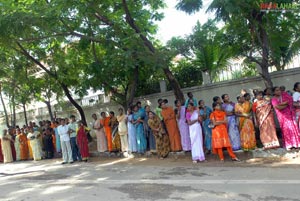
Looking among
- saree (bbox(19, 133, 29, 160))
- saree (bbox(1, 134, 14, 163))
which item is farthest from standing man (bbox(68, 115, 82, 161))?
saree (bbox(1, 134, 14, 163))

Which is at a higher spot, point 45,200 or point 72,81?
point 72,81

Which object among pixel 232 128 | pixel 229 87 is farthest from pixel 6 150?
pixel 232 128

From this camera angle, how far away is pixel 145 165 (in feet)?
33.9

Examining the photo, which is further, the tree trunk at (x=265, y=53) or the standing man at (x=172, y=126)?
the standing man at (x=172, y=126)

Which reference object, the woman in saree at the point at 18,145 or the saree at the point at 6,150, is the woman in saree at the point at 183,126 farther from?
the saree at the point at 6,150

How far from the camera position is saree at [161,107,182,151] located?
36.1ft

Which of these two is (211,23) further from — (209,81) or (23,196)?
(23,196)

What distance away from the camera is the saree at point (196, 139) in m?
9.79

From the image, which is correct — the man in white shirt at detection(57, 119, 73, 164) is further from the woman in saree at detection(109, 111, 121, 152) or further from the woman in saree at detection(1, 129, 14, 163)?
the woman in saree at detection(1, 129, 14, 163)

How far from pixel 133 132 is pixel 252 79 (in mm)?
4266

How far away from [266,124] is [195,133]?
6.17 ft

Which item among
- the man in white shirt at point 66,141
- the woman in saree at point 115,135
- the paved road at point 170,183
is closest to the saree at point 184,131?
the paved road at point 170,183

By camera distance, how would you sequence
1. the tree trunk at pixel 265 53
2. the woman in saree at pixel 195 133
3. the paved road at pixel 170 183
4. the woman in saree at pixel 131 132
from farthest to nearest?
the woman in saree at pixel 131 132, the tree trunk at pixel 265 53, the woman in saree at pixel 195 133, the paved road at pixel 170 183

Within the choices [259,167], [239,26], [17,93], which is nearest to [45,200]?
[259,167]
